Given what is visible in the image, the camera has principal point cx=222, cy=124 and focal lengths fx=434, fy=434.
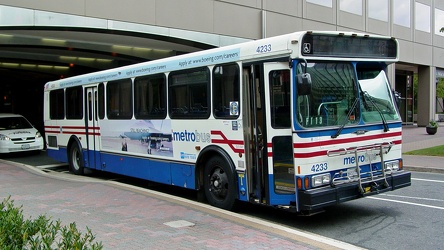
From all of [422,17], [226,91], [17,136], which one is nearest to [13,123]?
[17,136]

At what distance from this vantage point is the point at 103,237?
5828mm

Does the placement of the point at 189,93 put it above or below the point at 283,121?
above

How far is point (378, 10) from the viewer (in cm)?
2978

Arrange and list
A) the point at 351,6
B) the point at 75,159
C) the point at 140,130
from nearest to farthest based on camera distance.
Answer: the point at 140,130 < the point at 75,159 < the point at 351,6

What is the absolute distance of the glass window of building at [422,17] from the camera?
3431 centimetres

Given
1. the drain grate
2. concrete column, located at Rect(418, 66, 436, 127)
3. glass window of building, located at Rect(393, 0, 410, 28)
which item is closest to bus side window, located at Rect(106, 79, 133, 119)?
the drain grate

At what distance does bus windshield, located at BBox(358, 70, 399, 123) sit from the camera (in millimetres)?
7145

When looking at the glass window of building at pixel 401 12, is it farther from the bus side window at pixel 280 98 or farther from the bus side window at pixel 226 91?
the bus side window at pixel 280 98

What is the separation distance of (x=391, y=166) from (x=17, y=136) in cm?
1503

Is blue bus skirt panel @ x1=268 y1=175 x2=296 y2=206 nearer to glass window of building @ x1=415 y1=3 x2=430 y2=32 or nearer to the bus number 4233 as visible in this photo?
the bus number 4233

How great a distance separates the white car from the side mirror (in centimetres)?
1455

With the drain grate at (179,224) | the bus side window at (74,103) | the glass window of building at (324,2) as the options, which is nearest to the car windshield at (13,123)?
the bus side window at (74,103)

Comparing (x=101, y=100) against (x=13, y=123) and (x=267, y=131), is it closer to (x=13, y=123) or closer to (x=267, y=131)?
(x=267, y=131)

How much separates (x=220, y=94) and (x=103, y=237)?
3.24 meters
